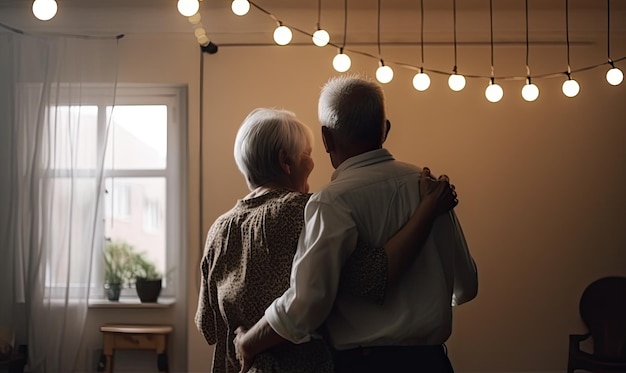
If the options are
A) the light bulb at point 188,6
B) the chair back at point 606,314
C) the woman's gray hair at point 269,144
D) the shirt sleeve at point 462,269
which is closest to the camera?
the shirt sleeve at point 462,269

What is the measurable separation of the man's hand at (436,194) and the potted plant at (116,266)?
3442 millimetres

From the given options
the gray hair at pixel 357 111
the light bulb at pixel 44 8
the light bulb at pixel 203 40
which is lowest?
the gray hair at pixel 357 111

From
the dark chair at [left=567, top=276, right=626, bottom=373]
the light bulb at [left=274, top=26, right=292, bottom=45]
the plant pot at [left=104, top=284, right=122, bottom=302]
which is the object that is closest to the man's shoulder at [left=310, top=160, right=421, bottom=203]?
the light bulb at [left=274, top=26, right=292, bottom=45]

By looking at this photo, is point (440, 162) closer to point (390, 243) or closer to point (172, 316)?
point (172, 316)

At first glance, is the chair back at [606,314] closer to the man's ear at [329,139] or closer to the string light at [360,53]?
the string light at [360,53]

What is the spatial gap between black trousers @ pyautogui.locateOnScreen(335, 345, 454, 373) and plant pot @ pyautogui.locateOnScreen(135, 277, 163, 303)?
326cm

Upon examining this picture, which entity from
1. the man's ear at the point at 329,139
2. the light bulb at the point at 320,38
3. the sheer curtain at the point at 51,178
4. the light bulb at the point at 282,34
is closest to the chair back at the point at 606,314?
the light bulb at the point at 320,38

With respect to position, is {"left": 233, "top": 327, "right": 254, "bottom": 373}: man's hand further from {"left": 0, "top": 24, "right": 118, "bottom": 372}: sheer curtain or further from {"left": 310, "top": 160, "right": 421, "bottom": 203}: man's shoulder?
{"left": 0, "top": 24, "right": 118, "bottom": 372}: sheer curtain

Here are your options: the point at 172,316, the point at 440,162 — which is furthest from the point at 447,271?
the point at 172,316

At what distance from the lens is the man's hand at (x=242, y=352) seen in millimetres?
1791

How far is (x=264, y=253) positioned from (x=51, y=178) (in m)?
3.11

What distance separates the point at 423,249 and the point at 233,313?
19.6 inches

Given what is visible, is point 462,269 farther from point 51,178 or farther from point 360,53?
point 51,178

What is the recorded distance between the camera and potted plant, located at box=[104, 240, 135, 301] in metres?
4.79
